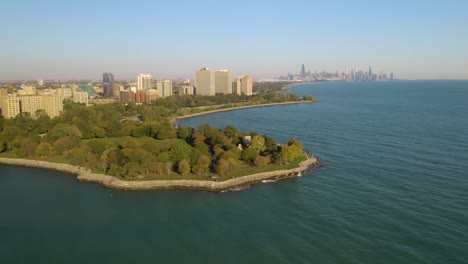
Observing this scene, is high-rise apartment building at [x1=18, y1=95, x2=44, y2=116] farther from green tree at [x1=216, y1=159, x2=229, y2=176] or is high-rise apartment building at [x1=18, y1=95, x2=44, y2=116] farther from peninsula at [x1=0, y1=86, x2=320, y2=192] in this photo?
green tree at [x1=216, y1=159, x2=229, y2=176]

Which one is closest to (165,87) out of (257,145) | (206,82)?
(206,82)

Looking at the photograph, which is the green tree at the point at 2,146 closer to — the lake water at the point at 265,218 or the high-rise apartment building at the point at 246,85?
the lake water at the point at 265,218

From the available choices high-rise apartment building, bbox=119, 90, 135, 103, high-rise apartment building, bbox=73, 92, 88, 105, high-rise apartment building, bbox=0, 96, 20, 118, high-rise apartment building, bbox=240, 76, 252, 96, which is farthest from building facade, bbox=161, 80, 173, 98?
high-rise apartment building, bbox=0, 96, 20, 118

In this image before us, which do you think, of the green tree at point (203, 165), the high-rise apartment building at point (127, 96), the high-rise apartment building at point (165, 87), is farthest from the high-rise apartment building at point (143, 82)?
the green tree at point (203, 165)

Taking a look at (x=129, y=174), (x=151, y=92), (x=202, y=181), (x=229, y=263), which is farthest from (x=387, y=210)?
(x=151, y=92)

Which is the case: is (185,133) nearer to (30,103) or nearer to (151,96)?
(30,103)

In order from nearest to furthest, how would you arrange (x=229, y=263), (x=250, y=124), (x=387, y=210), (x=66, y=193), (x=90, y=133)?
1. (x=229, y=263)
2. (x=387, y=210)
3. (x=66, y=193)
4. (x=90, y=133)
5. (x=250, y=124)

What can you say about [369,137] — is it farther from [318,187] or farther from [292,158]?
[318,187]
